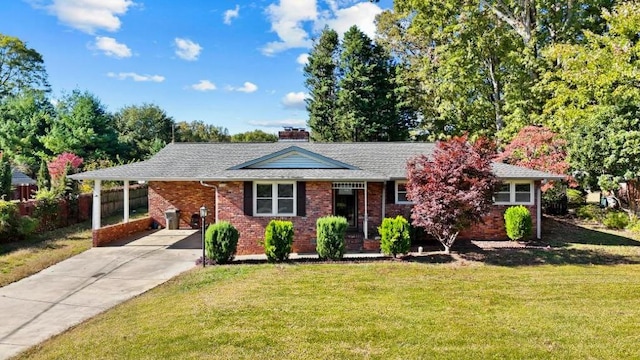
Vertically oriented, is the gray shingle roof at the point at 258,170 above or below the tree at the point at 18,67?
below

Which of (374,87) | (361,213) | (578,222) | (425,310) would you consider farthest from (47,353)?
(374,87)

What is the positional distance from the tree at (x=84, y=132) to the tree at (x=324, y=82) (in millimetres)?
18835

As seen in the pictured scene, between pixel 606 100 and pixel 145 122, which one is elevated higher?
pixel 145 122

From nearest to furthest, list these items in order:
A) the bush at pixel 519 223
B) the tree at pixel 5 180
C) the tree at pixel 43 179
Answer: the bush at pixel 519 223
the tree at pixel 5 180
the tree at pixel 43 179

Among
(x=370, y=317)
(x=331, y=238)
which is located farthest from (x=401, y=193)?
(x=370, y=317)

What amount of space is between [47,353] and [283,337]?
142 inches

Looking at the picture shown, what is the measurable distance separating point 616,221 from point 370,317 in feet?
54.2

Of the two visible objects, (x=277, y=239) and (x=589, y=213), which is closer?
(x=277, y=239)

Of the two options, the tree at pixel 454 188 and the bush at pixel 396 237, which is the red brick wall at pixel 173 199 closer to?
the bush at pixel 396 237

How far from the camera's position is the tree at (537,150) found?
20.2m

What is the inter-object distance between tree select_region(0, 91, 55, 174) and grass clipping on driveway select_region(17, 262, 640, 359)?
30652 mm

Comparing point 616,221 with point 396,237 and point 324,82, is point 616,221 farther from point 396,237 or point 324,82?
point 324,82

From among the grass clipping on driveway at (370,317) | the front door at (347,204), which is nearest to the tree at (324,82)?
the front door at (347,204)

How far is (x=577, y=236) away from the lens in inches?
627
